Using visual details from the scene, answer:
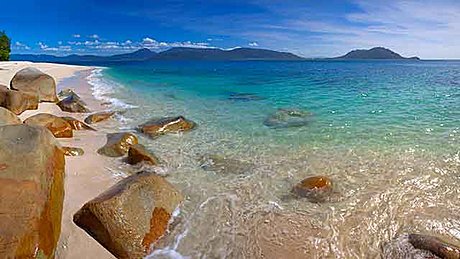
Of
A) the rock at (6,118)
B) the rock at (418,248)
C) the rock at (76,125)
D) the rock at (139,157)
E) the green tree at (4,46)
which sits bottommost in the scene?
the rock at (418,248)

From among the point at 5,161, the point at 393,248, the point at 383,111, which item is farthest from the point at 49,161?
the point at 383,111

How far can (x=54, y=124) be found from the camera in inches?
372

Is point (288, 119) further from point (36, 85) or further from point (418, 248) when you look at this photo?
point (36, 85)

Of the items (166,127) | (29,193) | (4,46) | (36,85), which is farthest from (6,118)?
(4,46)

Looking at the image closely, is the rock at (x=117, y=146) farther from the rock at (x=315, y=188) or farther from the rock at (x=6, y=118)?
the rock at (x=315, y=188)

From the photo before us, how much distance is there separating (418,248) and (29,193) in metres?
5.27

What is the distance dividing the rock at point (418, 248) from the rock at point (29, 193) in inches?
179

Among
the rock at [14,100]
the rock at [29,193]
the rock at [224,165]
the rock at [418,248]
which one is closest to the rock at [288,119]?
the rock at [224,165]

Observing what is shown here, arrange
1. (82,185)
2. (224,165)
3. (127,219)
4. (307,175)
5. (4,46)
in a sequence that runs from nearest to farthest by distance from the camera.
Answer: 1. (127,219)
2. (82,185)
3. (307,175)
4. (224,165)
5. (4,46)

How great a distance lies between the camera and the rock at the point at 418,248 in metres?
4.38

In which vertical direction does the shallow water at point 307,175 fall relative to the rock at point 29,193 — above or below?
below

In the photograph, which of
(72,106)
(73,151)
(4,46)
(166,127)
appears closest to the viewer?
(73,151)

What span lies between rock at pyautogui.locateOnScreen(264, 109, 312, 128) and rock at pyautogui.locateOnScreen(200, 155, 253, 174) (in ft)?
13.1

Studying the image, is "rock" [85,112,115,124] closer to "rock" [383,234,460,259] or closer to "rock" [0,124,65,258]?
"rock" [0,124,65,258]
